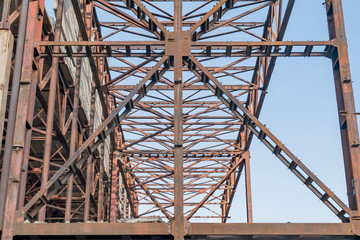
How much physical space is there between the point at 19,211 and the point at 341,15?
10.0 metres

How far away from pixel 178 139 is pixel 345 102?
178 inches

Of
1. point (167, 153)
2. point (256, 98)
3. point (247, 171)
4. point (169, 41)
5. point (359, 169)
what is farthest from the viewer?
point (167, 153)

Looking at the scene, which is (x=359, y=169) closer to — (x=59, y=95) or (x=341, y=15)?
(x=341, y=15)

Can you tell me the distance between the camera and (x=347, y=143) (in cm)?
1573

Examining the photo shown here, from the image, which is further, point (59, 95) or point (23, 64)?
point (59, 95)

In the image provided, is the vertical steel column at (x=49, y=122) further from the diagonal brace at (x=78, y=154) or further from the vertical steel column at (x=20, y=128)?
the vertical steel column at (x=20, y=128)

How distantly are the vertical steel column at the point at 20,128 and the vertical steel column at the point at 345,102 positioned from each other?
8156 millimetres

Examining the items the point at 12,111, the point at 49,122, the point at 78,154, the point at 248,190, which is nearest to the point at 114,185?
the point at 248,190

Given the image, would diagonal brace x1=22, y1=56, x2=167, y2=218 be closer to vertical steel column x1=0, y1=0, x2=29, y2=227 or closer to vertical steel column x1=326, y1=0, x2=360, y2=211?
vertical steel column x1=0, y1=0, x2=29, y2=227

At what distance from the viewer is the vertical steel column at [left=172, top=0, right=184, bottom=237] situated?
14.1 m

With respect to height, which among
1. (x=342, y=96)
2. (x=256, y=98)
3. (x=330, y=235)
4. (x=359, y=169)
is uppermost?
(x=256, y=98)

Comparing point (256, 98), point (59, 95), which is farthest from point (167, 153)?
point (59, 95)

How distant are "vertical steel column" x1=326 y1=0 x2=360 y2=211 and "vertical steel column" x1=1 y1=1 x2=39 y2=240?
8.16 m

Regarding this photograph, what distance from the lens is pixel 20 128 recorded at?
1479 centimetres
